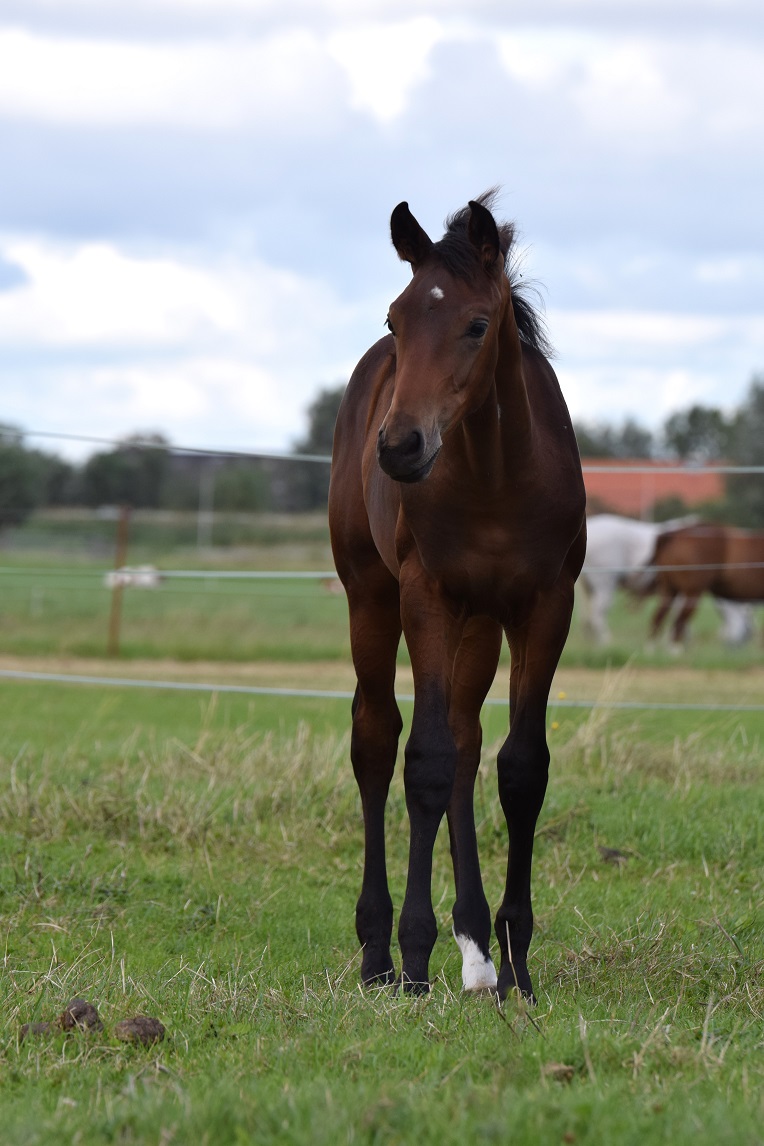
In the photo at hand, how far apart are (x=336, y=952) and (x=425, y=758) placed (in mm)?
1030

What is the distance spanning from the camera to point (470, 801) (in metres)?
4.34

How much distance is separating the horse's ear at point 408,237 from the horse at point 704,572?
1366 centimetres

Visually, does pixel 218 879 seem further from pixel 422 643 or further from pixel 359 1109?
pixel 359 1109

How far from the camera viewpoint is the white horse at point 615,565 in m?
18.8

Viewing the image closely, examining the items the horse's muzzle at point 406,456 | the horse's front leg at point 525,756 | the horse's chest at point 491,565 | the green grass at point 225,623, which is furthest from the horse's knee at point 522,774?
the green grass at point 225,623

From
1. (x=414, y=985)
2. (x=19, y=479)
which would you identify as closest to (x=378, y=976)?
(x=414, y=985)

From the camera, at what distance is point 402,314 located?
140 inches

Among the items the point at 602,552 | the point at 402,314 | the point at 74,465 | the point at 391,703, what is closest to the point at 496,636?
the point at 391,703

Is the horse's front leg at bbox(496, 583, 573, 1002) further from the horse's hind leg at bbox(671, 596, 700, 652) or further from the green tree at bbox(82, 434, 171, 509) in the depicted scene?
the green tree at bbox(82, 434, 171, 509)

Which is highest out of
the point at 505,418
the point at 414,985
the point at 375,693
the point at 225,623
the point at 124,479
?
the point at 124,479

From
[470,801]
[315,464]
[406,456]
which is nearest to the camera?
[406,456]

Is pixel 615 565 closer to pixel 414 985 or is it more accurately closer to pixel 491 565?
pixel 491 565

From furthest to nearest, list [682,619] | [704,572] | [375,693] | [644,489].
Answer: [644,489] → [682,619] → [704,572] → [375,693]

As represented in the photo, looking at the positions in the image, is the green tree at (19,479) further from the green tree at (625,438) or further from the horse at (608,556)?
the green tree at (625,438)
